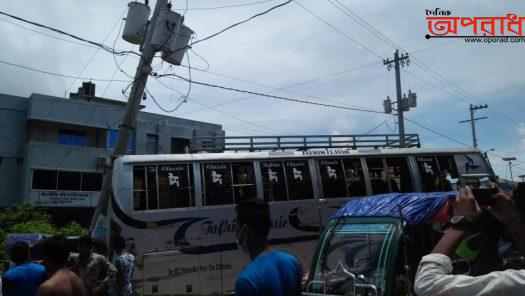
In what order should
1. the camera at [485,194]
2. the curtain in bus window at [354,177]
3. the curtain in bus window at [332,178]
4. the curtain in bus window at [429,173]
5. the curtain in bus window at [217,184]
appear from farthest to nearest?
the curtain in bus window at [429,173]
the curtain in bus window at [354,177]
the curtain in bus window at [332,178]
the curtain in bus window at [217,184]
the camera at [485,194]

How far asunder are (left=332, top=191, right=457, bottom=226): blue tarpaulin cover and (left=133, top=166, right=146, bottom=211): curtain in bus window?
234 inches

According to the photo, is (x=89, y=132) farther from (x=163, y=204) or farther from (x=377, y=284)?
(x=377, y=284)

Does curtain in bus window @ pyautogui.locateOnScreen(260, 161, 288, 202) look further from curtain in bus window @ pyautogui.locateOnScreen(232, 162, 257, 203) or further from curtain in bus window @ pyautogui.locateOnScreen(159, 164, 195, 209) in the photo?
curtain in bus window @ pyautogui.locateOnScreen(159, 164, 195, 209)

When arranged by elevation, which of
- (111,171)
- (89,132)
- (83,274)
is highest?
(89,132)

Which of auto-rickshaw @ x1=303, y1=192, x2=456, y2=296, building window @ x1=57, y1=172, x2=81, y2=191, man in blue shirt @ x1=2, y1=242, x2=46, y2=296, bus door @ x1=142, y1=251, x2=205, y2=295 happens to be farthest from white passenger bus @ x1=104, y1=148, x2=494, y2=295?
building window @ x1=57, y1=172, x2=81, y2=191

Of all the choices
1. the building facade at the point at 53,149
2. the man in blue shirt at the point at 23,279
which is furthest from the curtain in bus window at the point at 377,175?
the building facade at the point at 53,149

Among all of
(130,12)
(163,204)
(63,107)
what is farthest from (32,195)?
(163,204)

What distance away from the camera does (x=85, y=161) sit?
30672 mm

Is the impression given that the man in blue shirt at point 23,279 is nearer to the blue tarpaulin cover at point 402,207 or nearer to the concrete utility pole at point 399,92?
the blue tarpaulin cover at point 402,207

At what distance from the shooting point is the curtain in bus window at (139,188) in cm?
1080

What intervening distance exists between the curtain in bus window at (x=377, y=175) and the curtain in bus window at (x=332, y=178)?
0.87 metres

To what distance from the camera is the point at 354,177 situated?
12.9m

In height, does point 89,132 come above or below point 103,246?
above

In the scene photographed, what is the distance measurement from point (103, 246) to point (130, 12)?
715 cm
